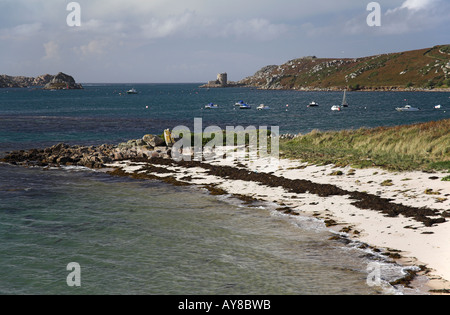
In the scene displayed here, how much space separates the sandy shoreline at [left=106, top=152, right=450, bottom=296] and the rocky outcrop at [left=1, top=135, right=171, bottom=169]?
11.1 ft

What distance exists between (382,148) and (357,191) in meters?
9.28

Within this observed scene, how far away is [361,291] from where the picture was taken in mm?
10773

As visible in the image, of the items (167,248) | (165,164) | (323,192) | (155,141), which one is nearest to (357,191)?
(323,192)

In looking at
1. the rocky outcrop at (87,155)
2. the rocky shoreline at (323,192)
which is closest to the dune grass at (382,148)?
the rocky shoreline at (323,192)

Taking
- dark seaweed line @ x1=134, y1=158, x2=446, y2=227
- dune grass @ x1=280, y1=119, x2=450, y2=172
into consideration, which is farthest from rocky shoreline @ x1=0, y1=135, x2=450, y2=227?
dune grass @ x1=280, y1=119, x2=450, y2=172

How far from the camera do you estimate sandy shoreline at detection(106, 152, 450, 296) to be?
13.5m

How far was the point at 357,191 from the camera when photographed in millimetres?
19828

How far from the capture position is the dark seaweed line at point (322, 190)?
1599 centimetres

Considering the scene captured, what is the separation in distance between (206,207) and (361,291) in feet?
33.3

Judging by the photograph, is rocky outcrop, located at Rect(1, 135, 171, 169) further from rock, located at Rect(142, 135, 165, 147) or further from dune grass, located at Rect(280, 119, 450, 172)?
dune grass, located at Rect(280, 119, 450, 172)

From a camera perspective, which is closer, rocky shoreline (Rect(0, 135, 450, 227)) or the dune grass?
rocky shoreline (Rect(0, 135, 450, 227))

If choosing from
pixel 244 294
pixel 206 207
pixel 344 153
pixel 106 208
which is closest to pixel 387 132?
pixel 344 153

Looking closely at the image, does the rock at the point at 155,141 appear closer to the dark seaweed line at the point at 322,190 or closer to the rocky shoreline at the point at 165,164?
the rocky shoreline at the point at 165,164
